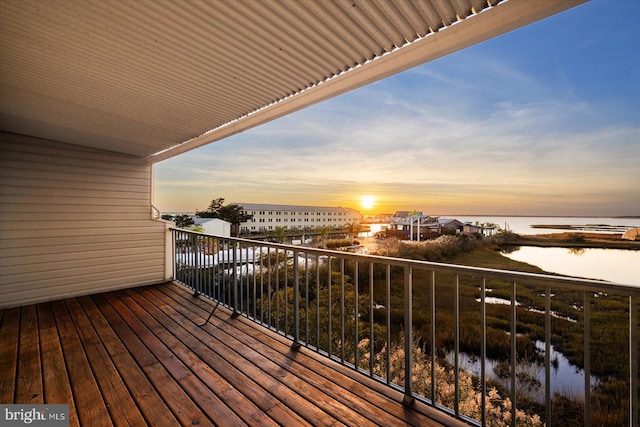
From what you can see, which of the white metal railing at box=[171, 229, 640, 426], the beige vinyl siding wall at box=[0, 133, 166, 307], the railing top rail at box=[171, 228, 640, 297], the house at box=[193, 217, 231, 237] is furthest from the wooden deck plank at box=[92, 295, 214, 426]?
the house at box=[193, 217, 231, 237]

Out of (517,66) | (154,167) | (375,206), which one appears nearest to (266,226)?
(154,167)

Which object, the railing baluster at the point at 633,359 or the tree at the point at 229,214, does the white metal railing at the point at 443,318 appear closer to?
the railing baluster at the point at 633,359

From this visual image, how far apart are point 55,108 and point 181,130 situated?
126cm

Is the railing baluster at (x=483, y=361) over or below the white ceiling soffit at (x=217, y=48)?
below

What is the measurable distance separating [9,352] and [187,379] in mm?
1934

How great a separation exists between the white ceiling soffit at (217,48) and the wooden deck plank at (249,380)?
2421mm

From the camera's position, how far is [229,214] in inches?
357

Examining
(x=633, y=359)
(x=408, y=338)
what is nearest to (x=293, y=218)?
(x=408, y=338)

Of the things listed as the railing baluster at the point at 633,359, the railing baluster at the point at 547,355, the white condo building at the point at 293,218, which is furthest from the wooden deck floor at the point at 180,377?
the white condo building at the point at 293,218

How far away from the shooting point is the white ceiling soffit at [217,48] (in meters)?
1.63

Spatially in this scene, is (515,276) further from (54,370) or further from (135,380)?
(54,370)

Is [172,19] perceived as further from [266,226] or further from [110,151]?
[266,226]

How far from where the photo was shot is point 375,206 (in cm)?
1506

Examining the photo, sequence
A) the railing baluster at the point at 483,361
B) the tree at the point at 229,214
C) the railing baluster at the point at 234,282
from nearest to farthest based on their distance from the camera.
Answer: the railing baluster at the point at 483,361 < the railing baluster at the point at 234,282 < the tree at the point at 229,214
